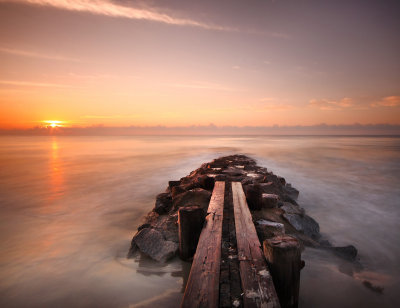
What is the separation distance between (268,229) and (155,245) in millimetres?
1892

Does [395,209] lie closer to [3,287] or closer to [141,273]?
[141,273]

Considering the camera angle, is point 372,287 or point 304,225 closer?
point 372,287

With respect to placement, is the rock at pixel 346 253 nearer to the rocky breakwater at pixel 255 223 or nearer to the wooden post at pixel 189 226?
the rocky breakwater at pixel 255 223

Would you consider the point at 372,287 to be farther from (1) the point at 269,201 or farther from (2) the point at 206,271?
(2) the point at 206,271

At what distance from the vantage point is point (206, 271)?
7.44ft

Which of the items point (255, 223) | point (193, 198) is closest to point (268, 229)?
point (255, 223)

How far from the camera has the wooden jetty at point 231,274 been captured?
6.31ft

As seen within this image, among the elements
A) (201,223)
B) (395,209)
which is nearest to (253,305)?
(201,223)

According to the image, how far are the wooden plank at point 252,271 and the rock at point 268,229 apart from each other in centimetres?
36

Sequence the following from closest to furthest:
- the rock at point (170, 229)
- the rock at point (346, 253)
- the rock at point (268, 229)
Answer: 1. the rock at point (268, 229)
2. the rock at point (170, 229)
3. the rock at point (346, 253)

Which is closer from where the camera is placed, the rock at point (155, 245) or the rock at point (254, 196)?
the rock at point (155, 245)

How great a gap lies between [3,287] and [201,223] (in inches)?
127

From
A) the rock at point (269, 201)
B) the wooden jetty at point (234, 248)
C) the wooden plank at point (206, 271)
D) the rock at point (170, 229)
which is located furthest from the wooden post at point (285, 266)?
the rock at point (269, 201)

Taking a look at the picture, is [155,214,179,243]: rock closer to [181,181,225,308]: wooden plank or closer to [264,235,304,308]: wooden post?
[181,181,225,308]: wooden plank
